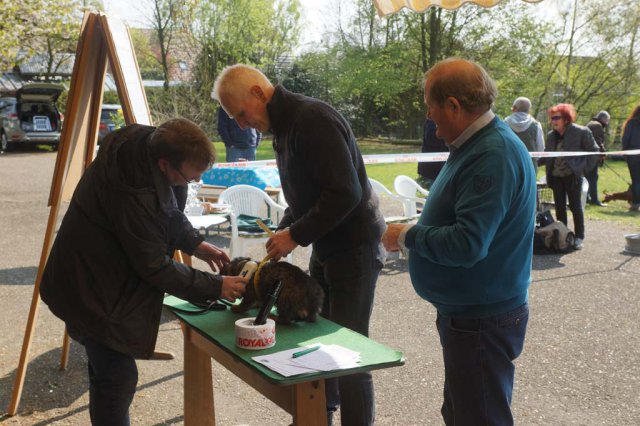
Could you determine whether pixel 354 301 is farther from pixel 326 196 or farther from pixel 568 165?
pixel 568 165

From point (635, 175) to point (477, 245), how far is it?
11.1 meters

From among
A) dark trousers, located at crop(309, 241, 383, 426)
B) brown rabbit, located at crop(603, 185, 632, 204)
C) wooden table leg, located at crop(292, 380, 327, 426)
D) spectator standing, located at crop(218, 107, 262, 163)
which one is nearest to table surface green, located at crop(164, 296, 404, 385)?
wooden table leg, located at crop(292, 380, 327, 426)

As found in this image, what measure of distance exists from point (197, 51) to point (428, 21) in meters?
9.16

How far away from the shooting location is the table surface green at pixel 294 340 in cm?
222

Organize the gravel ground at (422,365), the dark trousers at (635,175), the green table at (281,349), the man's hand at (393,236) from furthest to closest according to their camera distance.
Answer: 1. the dark trousers at (635,175)
2. the gravel ground at (422,365)
3. the man's hand at (393,236)
4. the green table at (281,349)

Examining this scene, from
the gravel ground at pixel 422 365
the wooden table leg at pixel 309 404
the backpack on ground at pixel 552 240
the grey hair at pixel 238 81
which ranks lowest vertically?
the gravel ground at pixel 422 365

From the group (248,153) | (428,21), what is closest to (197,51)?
(428,21)

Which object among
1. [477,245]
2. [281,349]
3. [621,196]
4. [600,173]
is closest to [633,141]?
[621,196]

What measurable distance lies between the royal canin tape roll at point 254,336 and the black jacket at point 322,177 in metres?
0.51

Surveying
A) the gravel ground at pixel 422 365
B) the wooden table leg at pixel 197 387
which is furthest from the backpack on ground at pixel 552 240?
the wooden table leg at pixel 197 387

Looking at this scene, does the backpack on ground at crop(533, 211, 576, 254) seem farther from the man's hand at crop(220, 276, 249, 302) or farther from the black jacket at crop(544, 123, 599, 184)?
the man's hand at crop(220, 276, 249, 302)

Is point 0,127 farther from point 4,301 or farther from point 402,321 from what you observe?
point 402,321

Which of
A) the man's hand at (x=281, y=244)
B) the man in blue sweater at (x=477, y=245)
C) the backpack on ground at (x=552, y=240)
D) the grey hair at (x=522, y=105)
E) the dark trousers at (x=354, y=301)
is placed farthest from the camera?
the grey hair at (x=522, y=105)

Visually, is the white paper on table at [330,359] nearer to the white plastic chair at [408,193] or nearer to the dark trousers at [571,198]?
the white plastic chair at [408,193]
